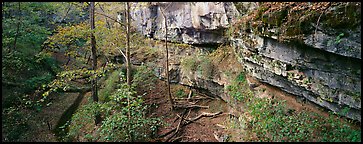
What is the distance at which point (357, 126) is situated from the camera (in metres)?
Answer: 4.88

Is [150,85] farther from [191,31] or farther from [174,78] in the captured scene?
[191,31]

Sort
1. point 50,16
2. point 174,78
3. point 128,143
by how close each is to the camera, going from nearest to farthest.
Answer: point 128,143 < point 174,78 < point 50,16

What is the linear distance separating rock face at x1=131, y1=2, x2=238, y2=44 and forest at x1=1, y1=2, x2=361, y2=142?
0.05 m

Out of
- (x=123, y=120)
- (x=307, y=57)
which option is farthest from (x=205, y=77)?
(x=307, y=57)

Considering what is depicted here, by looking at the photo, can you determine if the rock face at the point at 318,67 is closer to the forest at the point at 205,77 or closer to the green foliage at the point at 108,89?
the forest at the point at 205,77

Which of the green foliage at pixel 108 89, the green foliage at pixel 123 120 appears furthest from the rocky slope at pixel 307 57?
the green foliage at pixel 108 89

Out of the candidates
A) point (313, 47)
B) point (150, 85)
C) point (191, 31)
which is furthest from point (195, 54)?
point (313, 47)

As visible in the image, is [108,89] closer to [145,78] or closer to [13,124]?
[145,78]

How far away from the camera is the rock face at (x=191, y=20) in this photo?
9.31m

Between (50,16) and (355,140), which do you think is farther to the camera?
(50,16)

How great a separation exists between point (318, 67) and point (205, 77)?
5207 millimetres

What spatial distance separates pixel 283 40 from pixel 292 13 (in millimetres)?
717

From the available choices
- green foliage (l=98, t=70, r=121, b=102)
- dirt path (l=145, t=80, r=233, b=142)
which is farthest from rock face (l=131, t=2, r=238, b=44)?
green foliage (l=98, t=70, r=121, b=102)

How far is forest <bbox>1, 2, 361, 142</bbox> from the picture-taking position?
16.3ft
